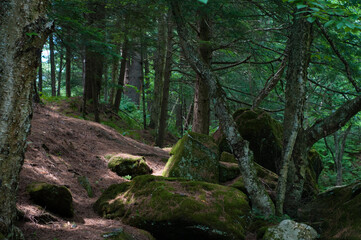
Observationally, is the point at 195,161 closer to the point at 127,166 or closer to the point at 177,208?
the point at 127,166

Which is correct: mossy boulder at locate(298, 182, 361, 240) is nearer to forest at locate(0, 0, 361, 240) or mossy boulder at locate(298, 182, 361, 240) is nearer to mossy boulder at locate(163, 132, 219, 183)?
forest at locate(0, 0, 361, 240)

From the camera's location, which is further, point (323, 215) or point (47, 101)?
point (47, 101)

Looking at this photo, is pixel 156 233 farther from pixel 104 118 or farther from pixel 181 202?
pixel 104 118

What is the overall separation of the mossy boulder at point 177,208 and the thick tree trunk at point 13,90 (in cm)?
202

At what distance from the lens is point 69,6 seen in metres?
6.56

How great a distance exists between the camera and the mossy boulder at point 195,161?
273 inches

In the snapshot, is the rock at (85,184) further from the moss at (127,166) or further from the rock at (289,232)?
the rock at (289,232)

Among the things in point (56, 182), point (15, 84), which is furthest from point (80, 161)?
point (15, 84)

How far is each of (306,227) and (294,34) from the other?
3789mm

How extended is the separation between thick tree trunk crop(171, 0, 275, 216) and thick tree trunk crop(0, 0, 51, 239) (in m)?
3.44

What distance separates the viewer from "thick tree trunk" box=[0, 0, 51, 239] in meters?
2.84

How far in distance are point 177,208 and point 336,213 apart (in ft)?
9.94

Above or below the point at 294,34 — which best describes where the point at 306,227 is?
below

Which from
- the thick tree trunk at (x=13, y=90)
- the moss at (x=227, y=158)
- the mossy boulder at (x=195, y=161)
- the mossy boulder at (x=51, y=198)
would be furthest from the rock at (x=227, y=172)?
the thick tree trunk at (x=13, y=90)
